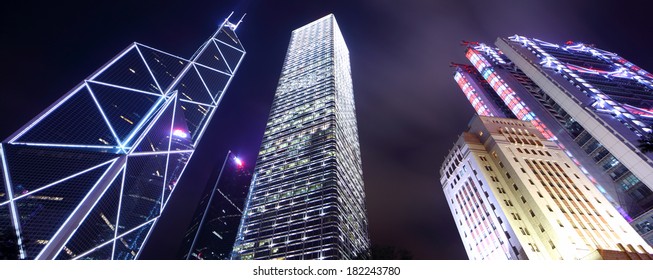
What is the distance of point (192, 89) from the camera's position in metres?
93.1

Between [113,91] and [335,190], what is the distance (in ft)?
177

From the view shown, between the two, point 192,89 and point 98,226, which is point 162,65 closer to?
point 192,89

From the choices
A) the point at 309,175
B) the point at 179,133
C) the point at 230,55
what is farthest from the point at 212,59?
the point at 309,175

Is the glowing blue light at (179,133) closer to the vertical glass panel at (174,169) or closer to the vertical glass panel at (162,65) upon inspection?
the vertical glass panel at (174,169)

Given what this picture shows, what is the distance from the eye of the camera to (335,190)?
80.9 m

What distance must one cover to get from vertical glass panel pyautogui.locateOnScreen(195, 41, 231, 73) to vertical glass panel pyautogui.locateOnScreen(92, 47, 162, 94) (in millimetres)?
23419

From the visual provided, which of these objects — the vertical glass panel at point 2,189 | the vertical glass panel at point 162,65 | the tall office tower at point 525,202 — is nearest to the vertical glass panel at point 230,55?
the vertical glass panel at point 162,65

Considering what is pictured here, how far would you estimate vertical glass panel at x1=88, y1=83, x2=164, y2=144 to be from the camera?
6278 centimetres

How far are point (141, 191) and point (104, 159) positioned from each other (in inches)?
588

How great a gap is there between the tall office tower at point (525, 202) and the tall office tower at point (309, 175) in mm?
23083

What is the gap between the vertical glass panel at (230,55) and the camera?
383ft
